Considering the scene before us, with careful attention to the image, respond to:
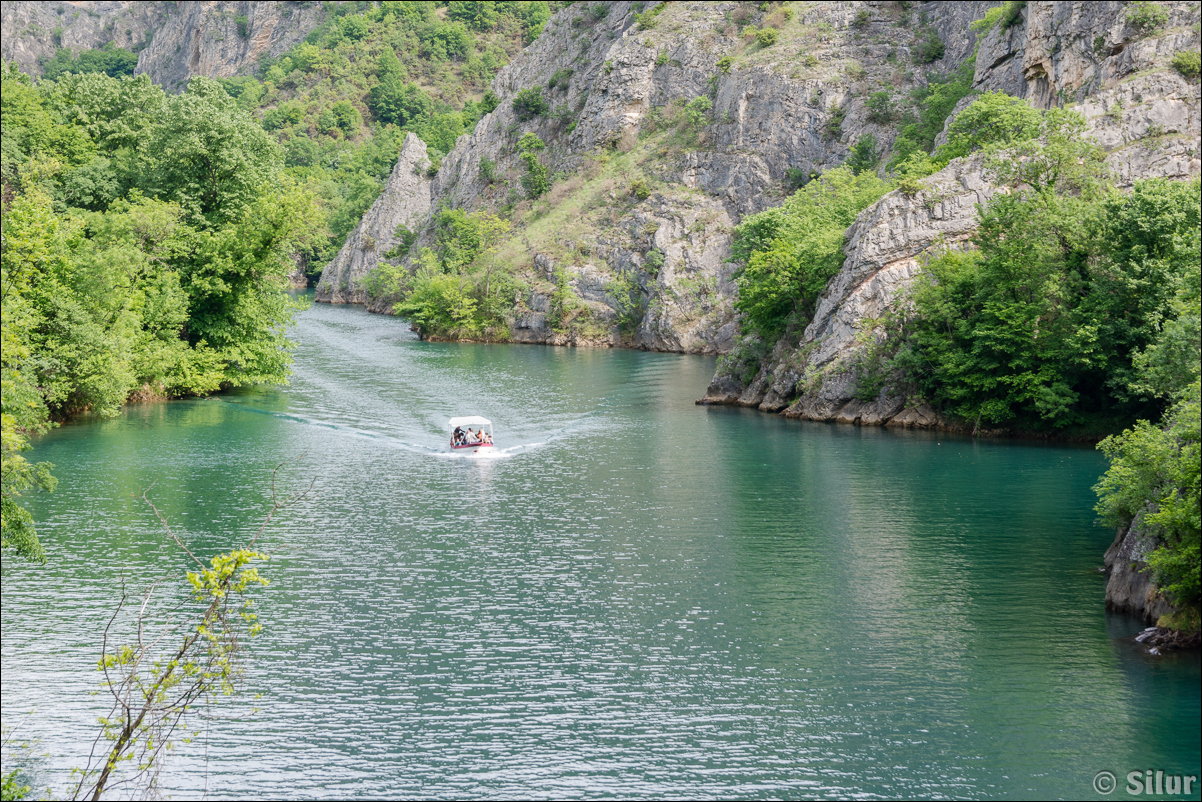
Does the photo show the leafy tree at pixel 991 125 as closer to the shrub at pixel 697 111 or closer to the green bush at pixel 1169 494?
the green bush at pixel 1169 494

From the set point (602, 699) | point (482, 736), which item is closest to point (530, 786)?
point (482, 736)

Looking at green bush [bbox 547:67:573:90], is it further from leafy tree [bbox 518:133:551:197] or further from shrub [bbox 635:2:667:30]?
shrub [bbox 635:2:667:30]

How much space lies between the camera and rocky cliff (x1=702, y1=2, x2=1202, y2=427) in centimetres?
6003

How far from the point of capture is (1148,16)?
213 feet

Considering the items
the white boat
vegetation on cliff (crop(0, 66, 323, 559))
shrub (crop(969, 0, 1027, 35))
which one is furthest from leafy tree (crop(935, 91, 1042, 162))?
vegetation on cliff (crop(0, 66, 323, 559))

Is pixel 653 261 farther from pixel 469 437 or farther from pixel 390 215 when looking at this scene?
pixel 469 437

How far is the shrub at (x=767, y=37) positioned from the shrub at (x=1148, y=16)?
60.1 m

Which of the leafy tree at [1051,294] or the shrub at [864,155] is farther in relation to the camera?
the shrub at [864,155]

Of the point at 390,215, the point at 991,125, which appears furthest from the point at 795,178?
the point at 390,215

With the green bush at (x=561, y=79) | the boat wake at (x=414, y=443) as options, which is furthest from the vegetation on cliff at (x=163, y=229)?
the green bush at (x=561, y=79)

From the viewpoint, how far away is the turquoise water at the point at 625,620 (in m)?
21.1

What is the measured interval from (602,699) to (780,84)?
104m

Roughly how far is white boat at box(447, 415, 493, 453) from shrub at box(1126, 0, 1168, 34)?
4719 centimetres

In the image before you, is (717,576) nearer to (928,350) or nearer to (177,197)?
(928,350)
